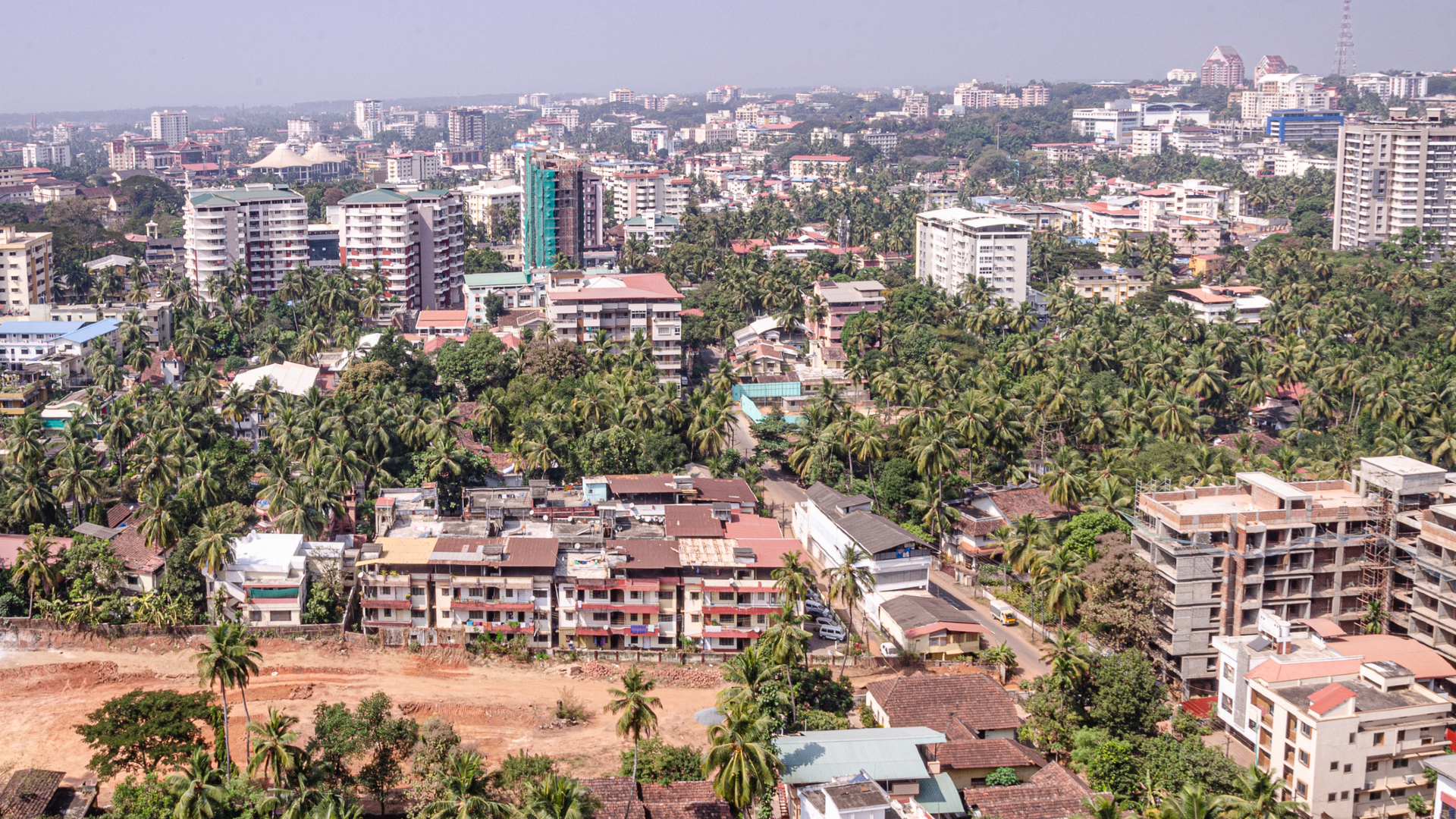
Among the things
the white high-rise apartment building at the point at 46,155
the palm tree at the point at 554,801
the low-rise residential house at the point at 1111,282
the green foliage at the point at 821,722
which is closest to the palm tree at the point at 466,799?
the palm tree at the point at 554,801

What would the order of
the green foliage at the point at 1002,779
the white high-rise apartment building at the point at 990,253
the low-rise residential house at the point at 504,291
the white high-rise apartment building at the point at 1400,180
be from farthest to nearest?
the white high-rise apartment building at the point at 1400,180 < the white high-rise apartment building at the point at 990,253 < the low-rise residential house at the point at 504,291 < the green foliage at the point at 1002,779

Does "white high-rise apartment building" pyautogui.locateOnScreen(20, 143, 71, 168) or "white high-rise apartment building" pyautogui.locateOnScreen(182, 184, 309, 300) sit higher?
"white high-rise apartment building" pyautogui.locateOnScreen(20, 143, 71, 168)

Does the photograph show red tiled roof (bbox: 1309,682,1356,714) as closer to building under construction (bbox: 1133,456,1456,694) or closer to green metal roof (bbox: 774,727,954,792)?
building under construction (bbox: 1133,456,1456,694)

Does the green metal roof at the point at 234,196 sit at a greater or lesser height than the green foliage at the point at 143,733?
greater

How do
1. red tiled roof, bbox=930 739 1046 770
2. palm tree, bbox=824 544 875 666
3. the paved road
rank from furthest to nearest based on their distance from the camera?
the paved road < palm tree, bbox=824 544 875 666 < red tiled roof, bbox=930 739 1046 770

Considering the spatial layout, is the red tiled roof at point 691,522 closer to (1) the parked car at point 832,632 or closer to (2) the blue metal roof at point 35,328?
(1) the parked car at point 832,632

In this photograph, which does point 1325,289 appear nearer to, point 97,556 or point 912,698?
point 912,698

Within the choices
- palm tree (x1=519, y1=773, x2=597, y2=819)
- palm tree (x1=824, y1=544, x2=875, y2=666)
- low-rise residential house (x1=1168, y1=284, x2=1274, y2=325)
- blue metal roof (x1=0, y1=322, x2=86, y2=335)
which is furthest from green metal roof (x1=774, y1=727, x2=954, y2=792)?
low-rise residential house (x1=1168, y1=284, x2=1274, y2=325)
